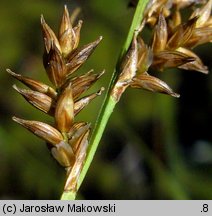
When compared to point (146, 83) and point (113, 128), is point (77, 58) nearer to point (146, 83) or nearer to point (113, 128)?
point (146, 83)

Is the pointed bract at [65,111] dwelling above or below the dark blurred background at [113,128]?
above

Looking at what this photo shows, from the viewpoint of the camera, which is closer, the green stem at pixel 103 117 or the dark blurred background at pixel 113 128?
the green stem at pixel 103 117

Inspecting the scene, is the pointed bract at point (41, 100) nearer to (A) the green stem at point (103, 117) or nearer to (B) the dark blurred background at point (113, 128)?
(A) the green stem at point (103, 117)

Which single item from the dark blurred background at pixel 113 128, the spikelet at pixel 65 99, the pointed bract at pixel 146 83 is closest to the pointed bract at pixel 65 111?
the spikelet at pixel 65 99

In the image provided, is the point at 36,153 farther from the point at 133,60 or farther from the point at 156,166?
the point at 133,60

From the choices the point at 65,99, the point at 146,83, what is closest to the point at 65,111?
the point at 65,99

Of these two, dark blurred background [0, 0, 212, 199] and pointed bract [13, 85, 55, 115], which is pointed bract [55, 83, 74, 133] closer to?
pointed bract [13, 85, 55, 115]
